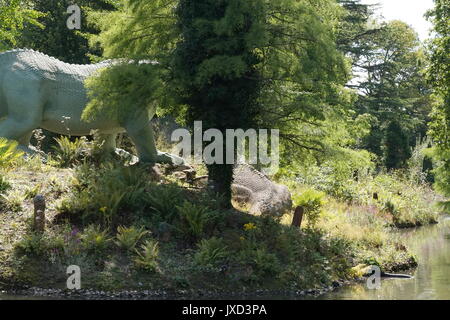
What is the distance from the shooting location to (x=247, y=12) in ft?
32.7

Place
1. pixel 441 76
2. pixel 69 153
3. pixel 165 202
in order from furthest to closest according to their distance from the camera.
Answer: pixel 441 76 → pixel 69 153 → pixel 165 202

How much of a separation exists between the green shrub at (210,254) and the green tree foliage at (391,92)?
18.7m

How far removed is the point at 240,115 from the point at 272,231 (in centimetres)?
204

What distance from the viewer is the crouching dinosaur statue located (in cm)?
1138

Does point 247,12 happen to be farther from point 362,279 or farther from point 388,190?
point 388,190

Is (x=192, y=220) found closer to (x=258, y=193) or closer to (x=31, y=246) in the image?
(x=31, y=246)

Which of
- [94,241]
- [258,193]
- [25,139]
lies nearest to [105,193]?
[94,241]

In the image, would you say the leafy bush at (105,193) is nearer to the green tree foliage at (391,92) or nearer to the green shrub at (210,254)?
the green shrub at (210,254)

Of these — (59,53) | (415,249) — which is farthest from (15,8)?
(415,249)

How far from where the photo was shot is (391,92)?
108 ft

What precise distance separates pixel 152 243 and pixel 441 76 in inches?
336

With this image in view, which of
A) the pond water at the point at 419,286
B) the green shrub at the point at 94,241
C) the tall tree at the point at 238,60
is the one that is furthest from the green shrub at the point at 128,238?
the tall tree at the point at 238,60

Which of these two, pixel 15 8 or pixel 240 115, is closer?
pixel 240 115

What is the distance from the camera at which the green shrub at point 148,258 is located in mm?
8531
